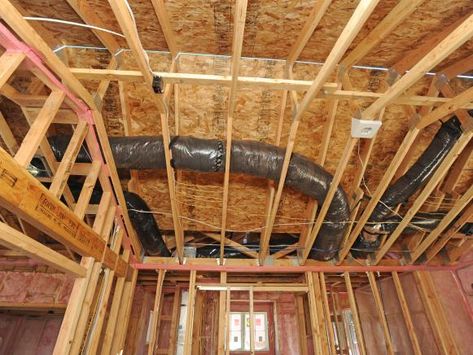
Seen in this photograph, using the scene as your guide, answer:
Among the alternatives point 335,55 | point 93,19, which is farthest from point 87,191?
point 335,55

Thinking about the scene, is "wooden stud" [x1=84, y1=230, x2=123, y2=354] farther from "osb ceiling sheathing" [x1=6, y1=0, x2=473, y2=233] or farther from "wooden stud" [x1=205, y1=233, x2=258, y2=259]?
"wooden stud" [x1=205, y1=233, x2=258, y2=259]

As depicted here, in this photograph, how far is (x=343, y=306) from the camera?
5633mm

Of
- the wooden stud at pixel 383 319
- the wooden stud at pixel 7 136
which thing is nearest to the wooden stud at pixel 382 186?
the wooden stud at pixel 383 319

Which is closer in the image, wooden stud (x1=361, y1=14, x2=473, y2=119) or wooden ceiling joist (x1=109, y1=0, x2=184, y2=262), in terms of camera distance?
wooden ceiling joist (x1=109, y1=0, x2=184, y2=262)

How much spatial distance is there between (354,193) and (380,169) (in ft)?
1.80

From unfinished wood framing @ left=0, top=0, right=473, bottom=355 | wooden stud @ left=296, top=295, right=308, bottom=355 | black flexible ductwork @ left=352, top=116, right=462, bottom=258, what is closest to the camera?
unfinished wood framing @ left=0, top=0, right=473, bottom=355

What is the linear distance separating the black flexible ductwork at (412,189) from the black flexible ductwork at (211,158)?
903mm

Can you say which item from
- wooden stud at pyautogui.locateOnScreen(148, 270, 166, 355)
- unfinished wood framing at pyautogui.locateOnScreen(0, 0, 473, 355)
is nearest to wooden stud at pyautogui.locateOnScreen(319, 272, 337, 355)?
unfinished wood framing at pyautogui.locateOnScreen(0, 0, 473, 355)

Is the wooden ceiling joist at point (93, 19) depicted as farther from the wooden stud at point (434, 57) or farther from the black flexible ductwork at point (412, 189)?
the black flexible ductwork at point (412, 189)

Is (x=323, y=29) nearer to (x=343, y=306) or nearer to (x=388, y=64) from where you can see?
(x=388, y=64)

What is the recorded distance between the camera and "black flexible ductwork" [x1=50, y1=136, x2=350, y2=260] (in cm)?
283

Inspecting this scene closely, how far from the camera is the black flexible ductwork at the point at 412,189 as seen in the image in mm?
2932

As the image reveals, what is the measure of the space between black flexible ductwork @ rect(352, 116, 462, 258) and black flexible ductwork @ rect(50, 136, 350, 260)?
0.90 metres

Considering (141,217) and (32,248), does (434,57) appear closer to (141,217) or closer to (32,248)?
(32,248)
